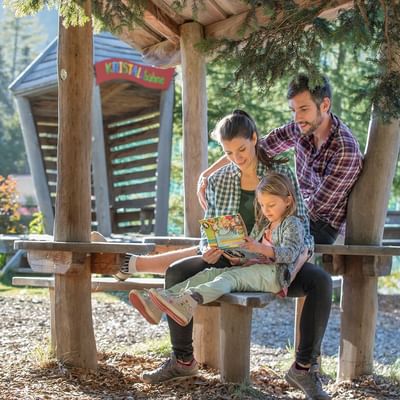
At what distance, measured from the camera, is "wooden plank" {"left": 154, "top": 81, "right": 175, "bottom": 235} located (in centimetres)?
1205

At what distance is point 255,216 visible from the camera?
4445 mm

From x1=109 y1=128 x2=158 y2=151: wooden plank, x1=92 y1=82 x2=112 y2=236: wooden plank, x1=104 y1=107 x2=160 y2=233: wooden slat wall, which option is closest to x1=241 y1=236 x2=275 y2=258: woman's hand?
x1=92 y1=82 x2=112 y2=236: wooden plank

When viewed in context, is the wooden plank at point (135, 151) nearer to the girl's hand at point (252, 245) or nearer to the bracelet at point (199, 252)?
the bracelet at point (199, 252)

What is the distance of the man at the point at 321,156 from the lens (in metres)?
4.73

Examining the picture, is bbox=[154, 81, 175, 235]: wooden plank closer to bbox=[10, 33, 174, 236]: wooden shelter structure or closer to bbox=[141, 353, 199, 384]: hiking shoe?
bbox=[10, 33, 174, 236]: wooden shelter structure

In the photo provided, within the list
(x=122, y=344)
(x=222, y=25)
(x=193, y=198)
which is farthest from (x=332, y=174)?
(x=122, y=344)

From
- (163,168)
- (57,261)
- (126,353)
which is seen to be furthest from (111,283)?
(163,168)

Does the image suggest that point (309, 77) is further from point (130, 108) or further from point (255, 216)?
point (130, 108)

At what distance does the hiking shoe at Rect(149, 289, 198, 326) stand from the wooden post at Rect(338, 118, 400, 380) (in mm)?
1496

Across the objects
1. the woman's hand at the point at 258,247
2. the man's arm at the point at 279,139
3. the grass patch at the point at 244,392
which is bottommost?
the grass patch at the point at 244,392

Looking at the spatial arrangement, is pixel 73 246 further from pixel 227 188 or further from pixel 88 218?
pixel 227 188

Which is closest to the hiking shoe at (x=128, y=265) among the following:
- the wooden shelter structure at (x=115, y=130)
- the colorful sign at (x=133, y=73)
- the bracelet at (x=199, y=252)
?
the bracelet at (x=199, y=252)

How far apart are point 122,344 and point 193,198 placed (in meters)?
1.97

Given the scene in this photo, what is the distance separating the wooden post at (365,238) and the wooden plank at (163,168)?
23.7 ft
